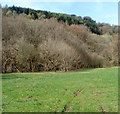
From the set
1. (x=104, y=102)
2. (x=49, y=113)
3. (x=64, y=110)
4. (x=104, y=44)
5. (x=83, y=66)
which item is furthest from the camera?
(x=104, y=44)

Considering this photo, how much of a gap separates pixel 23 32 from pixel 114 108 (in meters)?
44.8

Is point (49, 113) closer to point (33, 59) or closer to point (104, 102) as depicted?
point (104, 102)

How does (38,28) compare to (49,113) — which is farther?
(38,28)

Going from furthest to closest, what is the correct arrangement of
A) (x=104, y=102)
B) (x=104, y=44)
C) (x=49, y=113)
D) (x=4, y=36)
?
(x=104, y=44)
(x=4, y=36)
(x=104, y=102)
(x=49, y=113)

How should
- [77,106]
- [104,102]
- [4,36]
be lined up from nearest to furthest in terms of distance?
[77,106] → [104,102] → [4,36]

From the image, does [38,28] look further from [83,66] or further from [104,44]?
[104,44]

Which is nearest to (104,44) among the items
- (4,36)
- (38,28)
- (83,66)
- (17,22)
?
(83,66)

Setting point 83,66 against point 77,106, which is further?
point 83,66

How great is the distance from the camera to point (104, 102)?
37.4ft

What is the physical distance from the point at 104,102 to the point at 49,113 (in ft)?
12.3

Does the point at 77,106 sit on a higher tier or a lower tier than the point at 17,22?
lower

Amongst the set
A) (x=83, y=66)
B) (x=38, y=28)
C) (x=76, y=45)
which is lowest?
(x=83, y=66)

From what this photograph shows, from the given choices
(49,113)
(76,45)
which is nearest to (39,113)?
(49,113)

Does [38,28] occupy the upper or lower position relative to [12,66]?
upper
